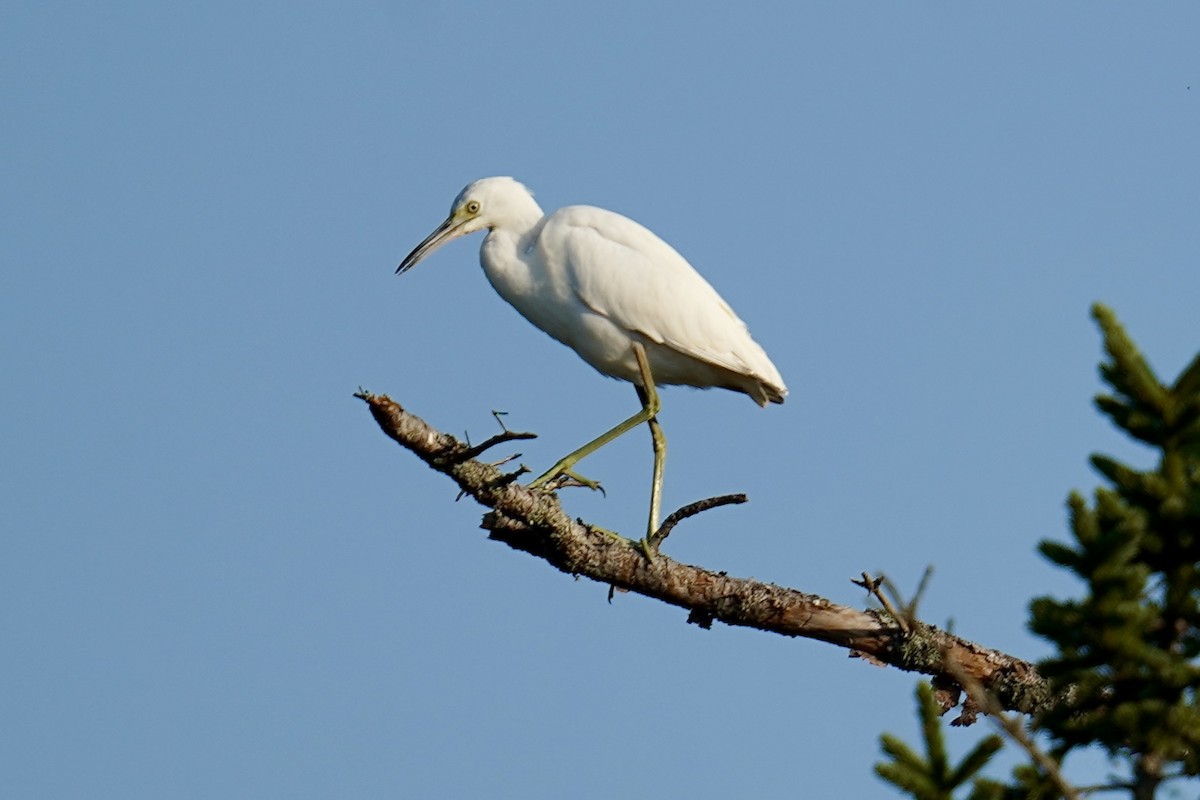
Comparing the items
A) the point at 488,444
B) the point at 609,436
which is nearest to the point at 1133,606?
the point at 488,444

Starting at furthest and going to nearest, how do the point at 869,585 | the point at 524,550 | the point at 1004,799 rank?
the point at 524,550, the point at 869,585, the point at 1004,799

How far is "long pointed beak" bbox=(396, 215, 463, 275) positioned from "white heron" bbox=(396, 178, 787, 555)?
337 mm

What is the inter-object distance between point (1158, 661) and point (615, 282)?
6.43m

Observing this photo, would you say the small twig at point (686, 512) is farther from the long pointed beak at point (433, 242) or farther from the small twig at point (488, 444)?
the long pointed beak at point (433, 242)

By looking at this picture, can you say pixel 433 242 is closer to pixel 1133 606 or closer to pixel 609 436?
pixel 609 436

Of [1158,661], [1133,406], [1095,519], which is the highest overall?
[1133,406]

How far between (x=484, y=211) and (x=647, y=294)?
1467 millimetres

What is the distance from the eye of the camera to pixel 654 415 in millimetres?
9992

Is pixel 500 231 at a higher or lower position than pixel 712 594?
higher

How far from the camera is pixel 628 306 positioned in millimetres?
10023

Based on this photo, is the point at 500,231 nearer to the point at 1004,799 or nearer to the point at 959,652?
the point at 959,652

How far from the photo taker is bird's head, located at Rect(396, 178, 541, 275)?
10.8 m

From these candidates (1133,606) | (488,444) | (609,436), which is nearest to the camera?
(1133,606)

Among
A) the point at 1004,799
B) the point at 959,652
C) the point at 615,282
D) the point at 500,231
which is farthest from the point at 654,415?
the point at 1004,799
